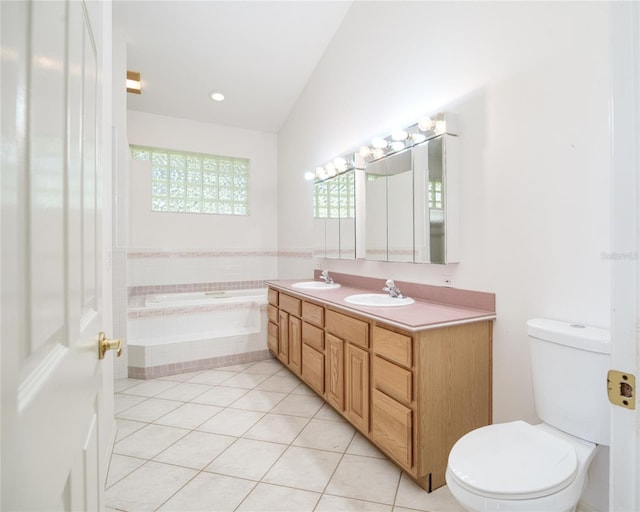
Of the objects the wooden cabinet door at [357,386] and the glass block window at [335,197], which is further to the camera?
the glass block window at [335,197]

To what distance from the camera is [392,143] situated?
2383 millimetres

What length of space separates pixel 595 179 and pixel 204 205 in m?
4.15

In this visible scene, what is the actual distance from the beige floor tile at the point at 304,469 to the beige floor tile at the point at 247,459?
0.16ft

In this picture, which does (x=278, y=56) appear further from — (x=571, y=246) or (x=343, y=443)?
(x=343, y=443)

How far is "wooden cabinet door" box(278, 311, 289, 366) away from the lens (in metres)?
3.05

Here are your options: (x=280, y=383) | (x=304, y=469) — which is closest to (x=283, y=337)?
(x=280, y=383)

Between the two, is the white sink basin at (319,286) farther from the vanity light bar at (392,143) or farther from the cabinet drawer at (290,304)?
the vanity light bar at (392,143)

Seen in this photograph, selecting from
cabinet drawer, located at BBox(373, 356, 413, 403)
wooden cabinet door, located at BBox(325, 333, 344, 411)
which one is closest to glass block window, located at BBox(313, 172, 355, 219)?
wooden cabinet door, located at BBox(325, 333, 344, 411)

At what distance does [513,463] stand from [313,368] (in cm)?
160

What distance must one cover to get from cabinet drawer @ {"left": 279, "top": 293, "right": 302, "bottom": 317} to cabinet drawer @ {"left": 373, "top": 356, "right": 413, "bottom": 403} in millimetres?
1094

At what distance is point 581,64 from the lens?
55.1 inches

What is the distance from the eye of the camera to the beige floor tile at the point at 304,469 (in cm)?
169

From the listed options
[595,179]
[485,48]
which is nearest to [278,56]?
[485,48]

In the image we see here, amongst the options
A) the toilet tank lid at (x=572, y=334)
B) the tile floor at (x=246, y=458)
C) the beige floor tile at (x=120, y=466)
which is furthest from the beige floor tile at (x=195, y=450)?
the toilet tank lid at (x=572, y=334)
